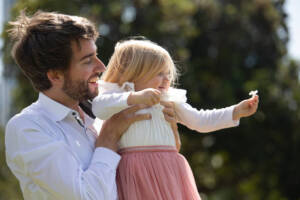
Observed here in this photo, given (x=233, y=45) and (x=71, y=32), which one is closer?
(x=71, y=32)

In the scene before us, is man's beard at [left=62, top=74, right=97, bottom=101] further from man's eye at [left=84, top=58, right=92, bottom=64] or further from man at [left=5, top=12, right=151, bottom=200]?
man's eye at [left=84, top=58, right=92, bottom=64]

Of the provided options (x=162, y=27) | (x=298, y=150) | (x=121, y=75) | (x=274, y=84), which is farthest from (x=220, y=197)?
(x=121, y=75)

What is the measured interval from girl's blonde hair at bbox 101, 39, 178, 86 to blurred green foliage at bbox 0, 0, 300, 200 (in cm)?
1244

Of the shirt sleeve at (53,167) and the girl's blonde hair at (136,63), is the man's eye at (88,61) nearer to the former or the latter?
the girl's blonde hair at (136,63)

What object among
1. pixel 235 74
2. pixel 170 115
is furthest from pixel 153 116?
pixel 235 74

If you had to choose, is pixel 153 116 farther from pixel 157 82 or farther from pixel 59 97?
pixel 59 97

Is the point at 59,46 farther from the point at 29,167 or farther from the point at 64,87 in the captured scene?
the point at 29,167

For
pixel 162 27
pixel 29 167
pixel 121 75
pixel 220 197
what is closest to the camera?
pixel 29 167

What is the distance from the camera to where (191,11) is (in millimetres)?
16719

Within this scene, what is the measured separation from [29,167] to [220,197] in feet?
54.8

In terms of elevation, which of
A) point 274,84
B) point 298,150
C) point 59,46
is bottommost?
point 298,150

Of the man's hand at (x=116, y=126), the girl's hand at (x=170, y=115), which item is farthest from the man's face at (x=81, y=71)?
the girl's hand at (x=170, y=115)

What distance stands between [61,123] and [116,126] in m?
0.34

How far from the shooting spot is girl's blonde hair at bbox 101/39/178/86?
12.0 ft
